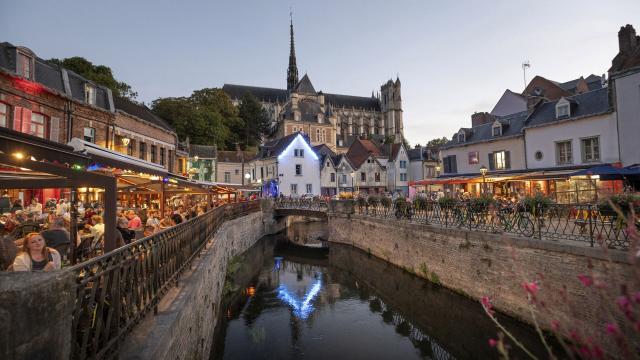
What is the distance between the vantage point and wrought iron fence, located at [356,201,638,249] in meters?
9.12

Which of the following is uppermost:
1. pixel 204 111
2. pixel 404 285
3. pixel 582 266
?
pixel 204 111

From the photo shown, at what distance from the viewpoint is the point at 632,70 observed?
1902 centimetres

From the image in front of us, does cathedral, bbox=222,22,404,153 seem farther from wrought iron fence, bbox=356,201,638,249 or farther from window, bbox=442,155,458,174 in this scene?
wrought iron fence, bbox=356,201,638,249

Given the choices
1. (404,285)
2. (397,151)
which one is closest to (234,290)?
(404,285)

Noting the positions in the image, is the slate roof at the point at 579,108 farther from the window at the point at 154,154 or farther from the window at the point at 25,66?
the window at the point at 25,66

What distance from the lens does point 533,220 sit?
1189 centimetres

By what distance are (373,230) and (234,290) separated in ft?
33.3

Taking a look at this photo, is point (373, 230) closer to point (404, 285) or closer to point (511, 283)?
point (404, 285)

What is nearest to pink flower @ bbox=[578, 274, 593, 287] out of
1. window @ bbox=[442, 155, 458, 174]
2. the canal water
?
the canal water

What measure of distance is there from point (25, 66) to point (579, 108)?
31.6 meters

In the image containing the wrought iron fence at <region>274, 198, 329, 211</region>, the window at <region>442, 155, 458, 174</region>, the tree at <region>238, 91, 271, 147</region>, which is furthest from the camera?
the tree at <region>238, 91, 271, 147</region>

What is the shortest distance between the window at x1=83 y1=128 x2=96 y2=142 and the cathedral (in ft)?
191

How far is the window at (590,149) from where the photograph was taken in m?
21.9

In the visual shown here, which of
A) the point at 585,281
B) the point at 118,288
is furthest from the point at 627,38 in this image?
the point at 118,288
